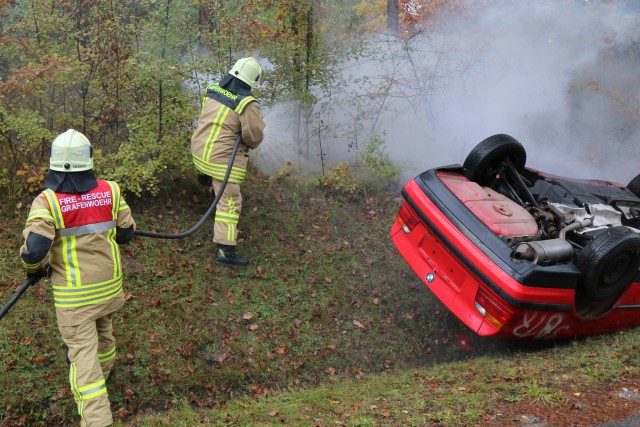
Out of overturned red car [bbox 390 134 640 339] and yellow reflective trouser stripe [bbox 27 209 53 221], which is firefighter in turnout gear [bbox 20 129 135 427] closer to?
yellow reflective trouser stripe [bbox 27 209 53 221]

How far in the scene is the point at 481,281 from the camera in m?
5.19

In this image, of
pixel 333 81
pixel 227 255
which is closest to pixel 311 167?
pixel 333 81

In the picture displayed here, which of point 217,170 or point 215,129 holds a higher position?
point 215,129

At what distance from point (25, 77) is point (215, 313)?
3349 millimetres

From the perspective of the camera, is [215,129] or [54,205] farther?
[215,129]

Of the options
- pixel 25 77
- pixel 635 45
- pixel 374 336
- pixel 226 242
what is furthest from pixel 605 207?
pixel 635 45

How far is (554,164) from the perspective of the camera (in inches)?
432

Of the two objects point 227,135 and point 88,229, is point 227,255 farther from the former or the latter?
point 88,229

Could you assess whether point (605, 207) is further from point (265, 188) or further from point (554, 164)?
point (554, 164)

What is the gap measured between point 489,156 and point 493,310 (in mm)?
2002

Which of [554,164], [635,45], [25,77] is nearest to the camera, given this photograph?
[25,77]

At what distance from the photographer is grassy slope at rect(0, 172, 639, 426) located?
454 cm

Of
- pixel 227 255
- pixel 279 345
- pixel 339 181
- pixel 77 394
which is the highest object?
pixel 339 181

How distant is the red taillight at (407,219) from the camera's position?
→ 6.03 m
